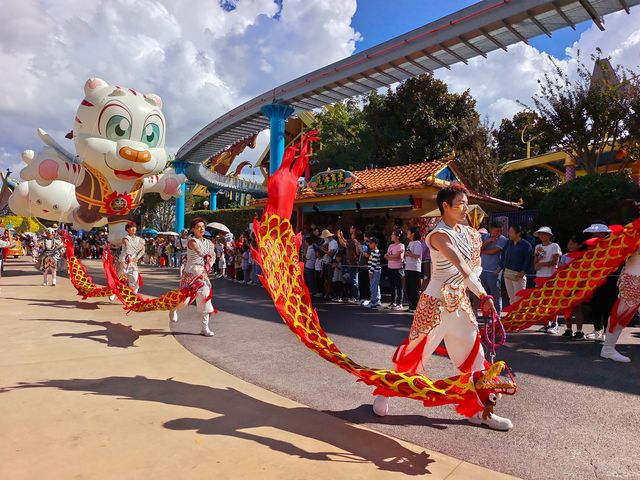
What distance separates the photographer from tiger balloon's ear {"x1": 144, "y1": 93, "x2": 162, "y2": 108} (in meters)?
10.2

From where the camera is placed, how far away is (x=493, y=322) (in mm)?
3170

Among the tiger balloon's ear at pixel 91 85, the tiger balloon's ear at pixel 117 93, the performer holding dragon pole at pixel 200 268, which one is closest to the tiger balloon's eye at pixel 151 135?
the tiger balloon's ear at pixel 117 93

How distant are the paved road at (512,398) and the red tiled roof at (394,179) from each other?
246 inches

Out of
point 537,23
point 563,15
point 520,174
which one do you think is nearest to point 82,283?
point 537,23

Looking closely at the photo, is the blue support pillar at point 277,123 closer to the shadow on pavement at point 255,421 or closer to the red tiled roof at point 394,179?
the red tiled roof at point 394,179

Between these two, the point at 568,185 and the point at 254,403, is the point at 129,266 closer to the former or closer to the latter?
the point at 254,403

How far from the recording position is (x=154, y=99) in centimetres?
1027

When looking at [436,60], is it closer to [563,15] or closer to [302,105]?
[563,15]

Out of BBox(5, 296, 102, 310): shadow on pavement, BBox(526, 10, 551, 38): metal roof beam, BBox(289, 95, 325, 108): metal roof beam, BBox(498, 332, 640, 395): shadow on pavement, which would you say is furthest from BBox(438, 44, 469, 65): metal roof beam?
BBox(5, 296, 102, 310): shadow on pavement

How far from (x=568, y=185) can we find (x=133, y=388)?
10274 mm

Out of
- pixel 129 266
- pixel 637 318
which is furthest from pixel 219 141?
pixel 637 318

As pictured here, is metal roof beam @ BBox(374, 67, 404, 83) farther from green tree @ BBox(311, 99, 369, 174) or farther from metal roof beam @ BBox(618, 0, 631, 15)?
green tree @ BBox(311, 99, 369, 174)

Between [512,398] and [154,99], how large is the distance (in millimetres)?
9670

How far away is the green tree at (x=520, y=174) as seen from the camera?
74.8ft
